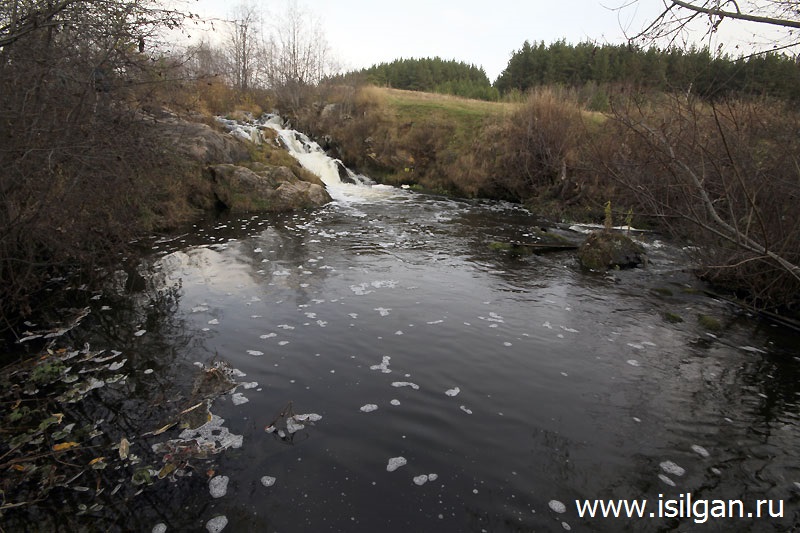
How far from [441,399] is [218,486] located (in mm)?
2568

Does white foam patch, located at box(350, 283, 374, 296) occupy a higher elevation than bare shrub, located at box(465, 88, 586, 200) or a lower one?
lower

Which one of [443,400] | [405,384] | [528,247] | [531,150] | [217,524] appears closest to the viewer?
[217,524]

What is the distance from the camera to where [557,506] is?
3.81 m

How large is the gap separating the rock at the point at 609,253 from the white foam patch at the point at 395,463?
8602mm

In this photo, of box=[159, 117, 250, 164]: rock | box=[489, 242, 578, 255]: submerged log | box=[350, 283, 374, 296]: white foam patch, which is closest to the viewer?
box=[350, 283, 374, 296]: white foam patch

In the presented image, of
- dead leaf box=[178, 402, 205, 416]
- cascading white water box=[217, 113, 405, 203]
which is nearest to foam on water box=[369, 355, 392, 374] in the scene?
dead leaf box=[178, 402, 205, 416]

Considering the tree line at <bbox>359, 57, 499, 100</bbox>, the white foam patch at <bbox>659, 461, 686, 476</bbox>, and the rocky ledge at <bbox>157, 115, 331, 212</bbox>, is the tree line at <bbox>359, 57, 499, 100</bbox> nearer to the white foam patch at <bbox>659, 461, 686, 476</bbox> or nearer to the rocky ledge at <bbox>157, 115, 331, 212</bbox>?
the rocky ledge at <bbox>157, 115, 331, 212</bbox>

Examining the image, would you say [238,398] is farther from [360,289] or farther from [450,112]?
[450,112]

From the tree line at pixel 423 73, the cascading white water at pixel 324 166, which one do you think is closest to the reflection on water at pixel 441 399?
the cascading white water at pixel 324 166

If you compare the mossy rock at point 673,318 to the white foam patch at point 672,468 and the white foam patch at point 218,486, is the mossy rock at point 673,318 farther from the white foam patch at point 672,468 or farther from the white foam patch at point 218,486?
Answer: the white foam patch at point 218,486

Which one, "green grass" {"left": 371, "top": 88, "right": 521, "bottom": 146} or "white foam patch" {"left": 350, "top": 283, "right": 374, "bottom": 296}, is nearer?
"white foam patch" {"left": 350, "top": 283, "right": 374, "bottom": 296}

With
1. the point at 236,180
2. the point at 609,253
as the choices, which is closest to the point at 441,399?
the point at 609,253

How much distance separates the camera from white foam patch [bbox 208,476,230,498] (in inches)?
150

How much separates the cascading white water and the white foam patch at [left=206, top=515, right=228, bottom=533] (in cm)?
1833
